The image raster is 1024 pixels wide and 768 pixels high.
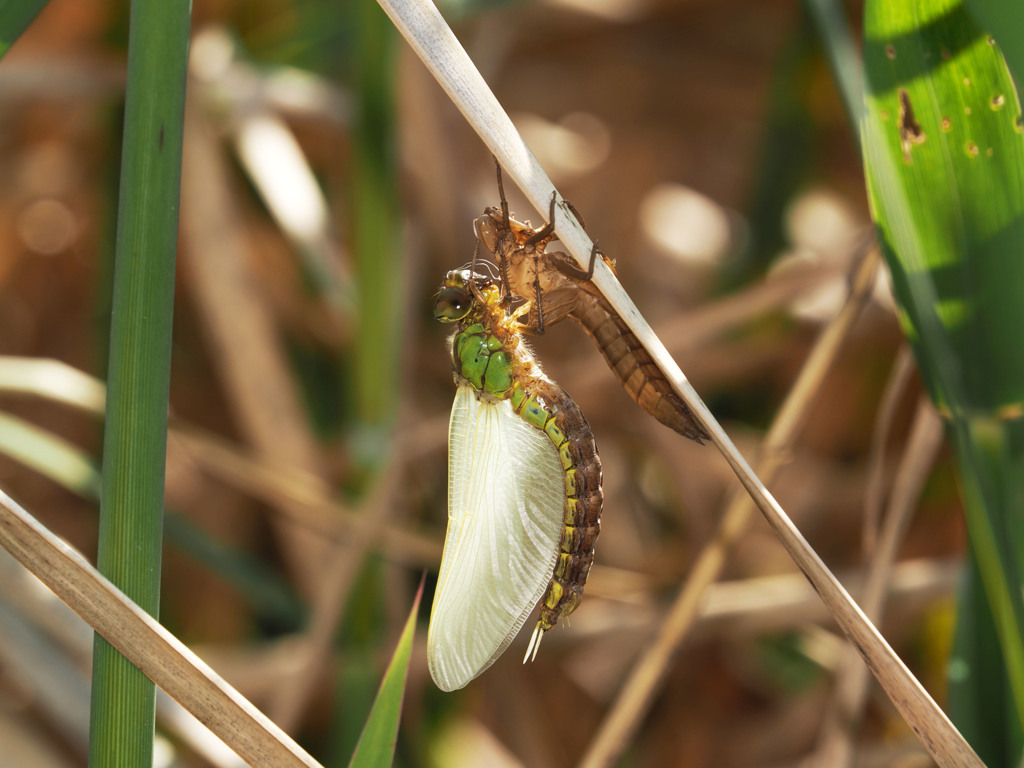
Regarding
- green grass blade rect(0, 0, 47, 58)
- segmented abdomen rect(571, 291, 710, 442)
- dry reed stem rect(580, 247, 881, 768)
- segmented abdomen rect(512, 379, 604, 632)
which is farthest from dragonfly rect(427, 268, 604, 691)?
green grass blade rect(0, 0, 47, 58)

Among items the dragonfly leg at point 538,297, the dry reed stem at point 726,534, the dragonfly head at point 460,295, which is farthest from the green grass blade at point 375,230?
the dry reed stem at point 726,534

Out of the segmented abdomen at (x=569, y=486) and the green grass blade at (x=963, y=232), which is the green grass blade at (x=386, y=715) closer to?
the segmented abdomen at (x=569, y=486)

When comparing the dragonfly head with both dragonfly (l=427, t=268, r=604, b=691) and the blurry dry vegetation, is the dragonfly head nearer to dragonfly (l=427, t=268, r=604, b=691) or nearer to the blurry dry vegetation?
dragonfly (l=427, t=268, r=604, b=691)

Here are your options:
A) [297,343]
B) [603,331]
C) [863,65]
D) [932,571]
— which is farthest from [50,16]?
[932,571]

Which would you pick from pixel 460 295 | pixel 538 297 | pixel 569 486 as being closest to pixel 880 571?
pixel 569 486

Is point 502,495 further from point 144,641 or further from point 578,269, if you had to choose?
point 144,641

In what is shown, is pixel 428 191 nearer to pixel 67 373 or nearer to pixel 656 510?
pixel 67 373
